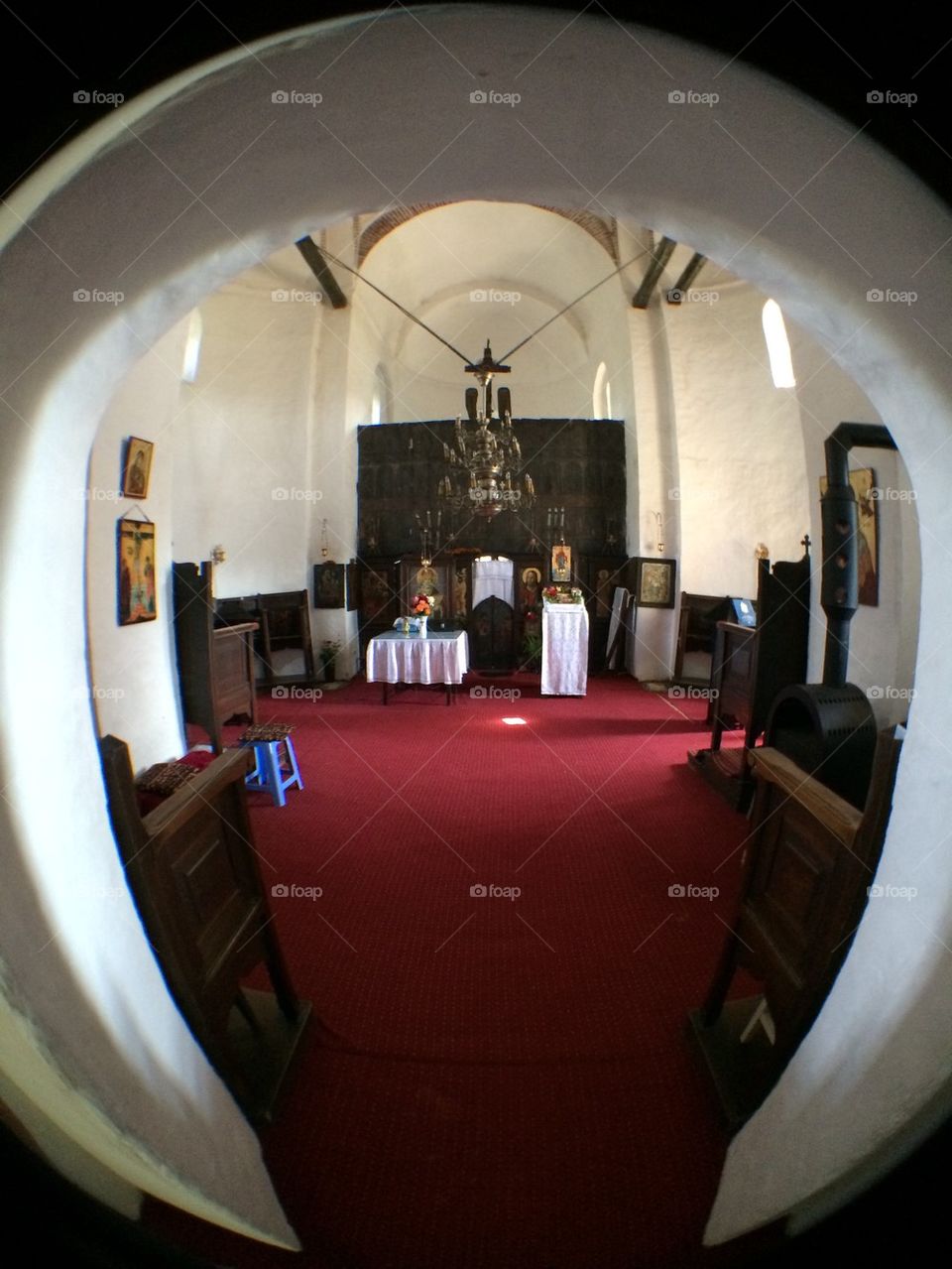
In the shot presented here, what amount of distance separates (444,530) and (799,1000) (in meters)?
9.77

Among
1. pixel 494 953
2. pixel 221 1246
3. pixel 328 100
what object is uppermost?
pixel 328 100

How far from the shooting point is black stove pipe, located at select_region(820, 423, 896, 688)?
139 inches

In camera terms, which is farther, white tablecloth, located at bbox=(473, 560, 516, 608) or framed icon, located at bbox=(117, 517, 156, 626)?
white tablecloth, located at bbox=(473, 560, 516, 608)

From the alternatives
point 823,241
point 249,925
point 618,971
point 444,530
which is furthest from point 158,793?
point 444,530

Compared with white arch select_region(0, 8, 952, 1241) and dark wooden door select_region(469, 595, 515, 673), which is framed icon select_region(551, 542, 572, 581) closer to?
dark wooden door select_region(469, 595, 515, 673)

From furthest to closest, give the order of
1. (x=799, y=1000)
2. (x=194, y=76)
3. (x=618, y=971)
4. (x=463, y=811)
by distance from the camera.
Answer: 1. (x=463, y=811)
2. (x=618, y=971)
3. (x=799, y=1000)
4. (x=194, y=76)

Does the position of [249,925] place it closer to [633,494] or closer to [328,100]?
[328,100]

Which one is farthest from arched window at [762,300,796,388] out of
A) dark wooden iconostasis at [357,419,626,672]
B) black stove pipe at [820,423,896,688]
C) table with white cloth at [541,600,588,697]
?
black stove pipe at [820,423,896,688]

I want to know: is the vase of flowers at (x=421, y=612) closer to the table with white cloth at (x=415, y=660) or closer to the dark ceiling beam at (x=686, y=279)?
the table with white cloth at (x=415, y=660)

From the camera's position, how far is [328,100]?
1130mm

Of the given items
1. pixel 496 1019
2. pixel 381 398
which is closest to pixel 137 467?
pixel 496 1019

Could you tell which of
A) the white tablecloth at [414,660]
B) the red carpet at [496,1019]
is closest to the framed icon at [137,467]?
the red carpet at [496,1019]

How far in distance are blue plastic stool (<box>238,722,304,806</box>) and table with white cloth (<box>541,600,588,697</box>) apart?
4344 millimetres

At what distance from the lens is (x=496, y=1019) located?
2.41 metres
